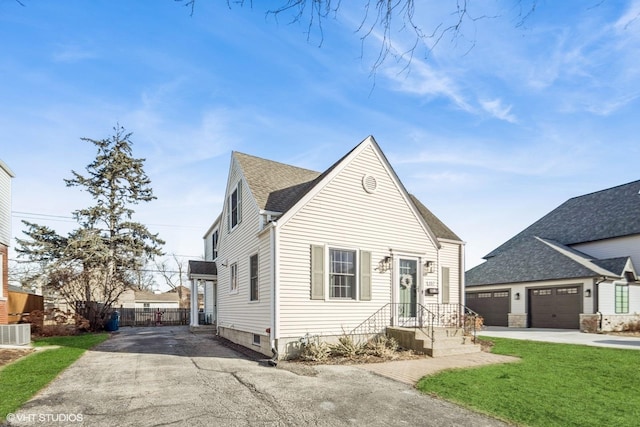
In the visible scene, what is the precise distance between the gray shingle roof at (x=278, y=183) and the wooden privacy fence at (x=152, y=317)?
1843 centimetres

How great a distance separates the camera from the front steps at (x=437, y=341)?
1105 centimetres

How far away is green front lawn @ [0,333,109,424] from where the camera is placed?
6264 mm

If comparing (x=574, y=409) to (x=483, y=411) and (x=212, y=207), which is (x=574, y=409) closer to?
(x=483, y=411)

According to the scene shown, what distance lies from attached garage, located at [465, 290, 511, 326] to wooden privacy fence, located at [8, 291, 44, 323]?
25.3m

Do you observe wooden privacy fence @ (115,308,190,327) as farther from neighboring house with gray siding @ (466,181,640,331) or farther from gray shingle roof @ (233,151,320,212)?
neighboring house with gray siding @ (466,181,640,331)

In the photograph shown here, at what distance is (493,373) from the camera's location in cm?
856

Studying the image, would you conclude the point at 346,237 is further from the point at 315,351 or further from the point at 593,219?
the point at 593,219

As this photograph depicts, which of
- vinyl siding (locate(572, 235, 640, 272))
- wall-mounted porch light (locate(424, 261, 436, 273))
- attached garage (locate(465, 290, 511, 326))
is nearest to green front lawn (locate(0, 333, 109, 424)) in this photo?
wall-mounted porch light (locate(424, 261, 436, 273))

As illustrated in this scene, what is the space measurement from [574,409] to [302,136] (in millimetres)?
9627

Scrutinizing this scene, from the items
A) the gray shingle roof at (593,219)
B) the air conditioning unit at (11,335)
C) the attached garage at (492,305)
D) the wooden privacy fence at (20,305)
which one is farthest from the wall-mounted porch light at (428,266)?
the gray shingle roof at (593,219)

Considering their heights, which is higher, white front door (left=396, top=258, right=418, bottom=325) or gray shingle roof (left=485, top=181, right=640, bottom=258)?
gray shingle roof (left=485, top=181, right=640, bottom=258)

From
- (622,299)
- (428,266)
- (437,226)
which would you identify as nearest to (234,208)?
(428,266)

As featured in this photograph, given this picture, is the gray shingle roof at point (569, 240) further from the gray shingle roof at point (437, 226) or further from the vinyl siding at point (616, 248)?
the gray shingle roof at point (437, 226)

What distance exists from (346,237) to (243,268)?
159 inches
